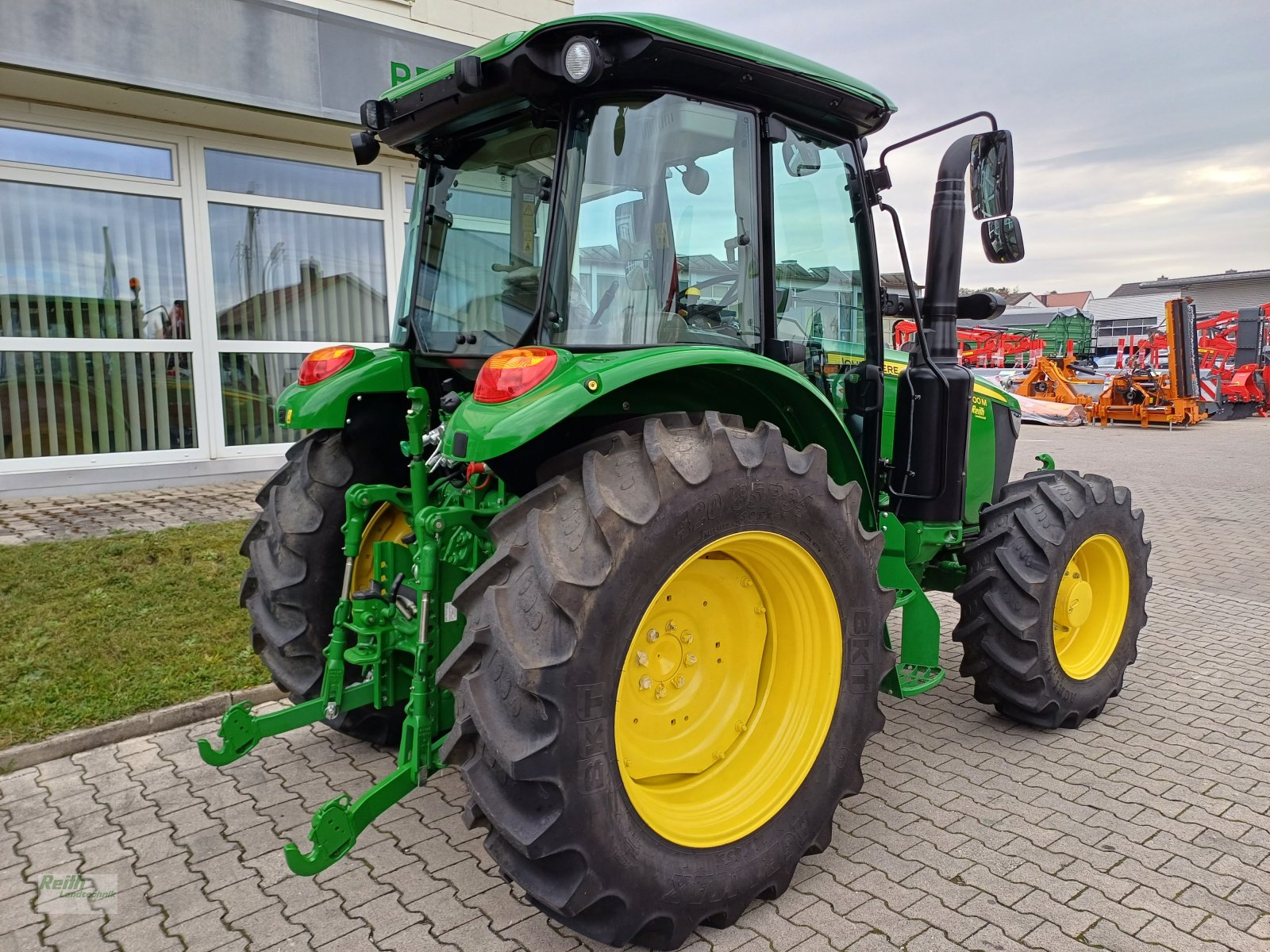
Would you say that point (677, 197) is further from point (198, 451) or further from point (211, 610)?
point (198, 451)

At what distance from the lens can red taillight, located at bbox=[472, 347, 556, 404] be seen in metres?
2.29

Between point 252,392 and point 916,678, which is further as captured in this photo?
point 252,392

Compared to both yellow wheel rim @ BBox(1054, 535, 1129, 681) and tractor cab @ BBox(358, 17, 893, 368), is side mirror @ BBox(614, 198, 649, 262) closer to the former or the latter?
tractor cab @ BBox(358, 17, 893, 368)

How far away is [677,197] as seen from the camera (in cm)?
277

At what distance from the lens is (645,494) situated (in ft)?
7.49

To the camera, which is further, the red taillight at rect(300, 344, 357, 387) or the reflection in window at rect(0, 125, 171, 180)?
the reflection in window at rect(0, 125, 171, 180)

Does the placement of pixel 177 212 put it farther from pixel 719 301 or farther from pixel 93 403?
pixel 719 301

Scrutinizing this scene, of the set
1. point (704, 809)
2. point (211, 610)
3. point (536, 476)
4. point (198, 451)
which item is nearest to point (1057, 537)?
point (704, 809)

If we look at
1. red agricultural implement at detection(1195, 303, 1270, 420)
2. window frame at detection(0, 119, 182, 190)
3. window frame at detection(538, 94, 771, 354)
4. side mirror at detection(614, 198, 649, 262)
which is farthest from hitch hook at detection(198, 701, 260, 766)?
red agricultural implement at detection(1195, 303, 1270, 420)

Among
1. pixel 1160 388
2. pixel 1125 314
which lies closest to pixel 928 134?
pixel 1160 388

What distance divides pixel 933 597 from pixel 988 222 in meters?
3.23

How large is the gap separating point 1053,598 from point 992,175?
1.71m

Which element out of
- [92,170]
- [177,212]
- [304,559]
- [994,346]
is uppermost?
[92,170]

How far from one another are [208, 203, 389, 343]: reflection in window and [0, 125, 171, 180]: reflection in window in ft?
2.00
